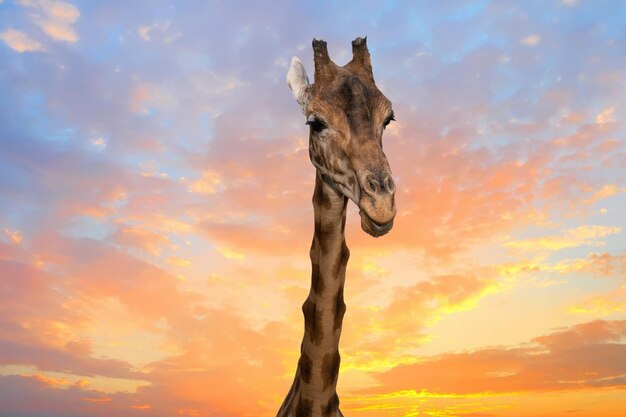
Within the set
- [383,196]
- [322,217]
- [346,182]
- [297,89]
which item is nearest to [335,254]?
[322,217]

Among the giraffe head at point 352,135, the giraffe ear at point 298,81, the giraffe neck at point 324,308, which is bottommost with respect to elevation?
the giraffe neck at point 324,308

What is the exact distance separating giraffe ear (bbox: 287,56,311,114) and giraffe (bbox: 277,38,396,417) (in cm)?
2

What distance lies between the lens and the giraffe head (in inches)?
257

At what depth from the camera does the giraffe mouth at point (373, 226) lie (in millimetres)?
6449

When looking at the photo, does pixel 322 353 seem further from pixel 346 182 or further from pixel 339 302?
pixel 346 182

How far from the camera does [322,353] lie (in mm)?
8289

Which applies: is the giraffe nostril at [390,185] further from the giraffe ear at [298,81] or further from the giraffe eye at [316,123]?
the giraffe ear at [298,81]

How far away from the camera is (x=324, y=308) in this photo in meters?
8.16

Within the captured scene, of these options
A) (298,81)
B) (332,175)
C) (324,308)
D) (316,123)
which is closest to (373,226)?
(332,175)

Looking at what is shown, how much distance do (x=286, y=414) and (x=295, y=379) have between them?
553mm

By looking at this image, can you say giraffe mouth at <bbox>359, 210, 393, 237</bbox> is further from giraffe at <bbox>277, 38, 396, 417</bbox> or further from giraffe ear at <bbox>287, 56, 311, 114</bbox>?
giraffe ear at <bbox>287, 56, 311, 114</bbox>

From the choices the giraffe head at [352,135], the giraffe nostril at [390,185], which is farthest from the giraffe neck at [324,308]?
the giraffe nostril at [390,185]

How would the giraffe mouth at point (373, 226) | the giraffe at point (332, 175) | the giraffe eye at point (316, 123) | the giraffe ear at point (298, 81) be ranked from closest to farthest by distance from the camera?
the giraffe mouth at point (373, 226), the giraffe at point (332, 175), the giraffe eye at point (316, 123), the giraffe ear at point (298, 81)

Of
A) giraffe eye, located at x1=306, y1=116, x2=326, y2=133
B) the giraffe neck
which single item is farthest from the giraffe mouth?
giraffe eye, located at x1=306, y1=116, x2=326, y2=133
